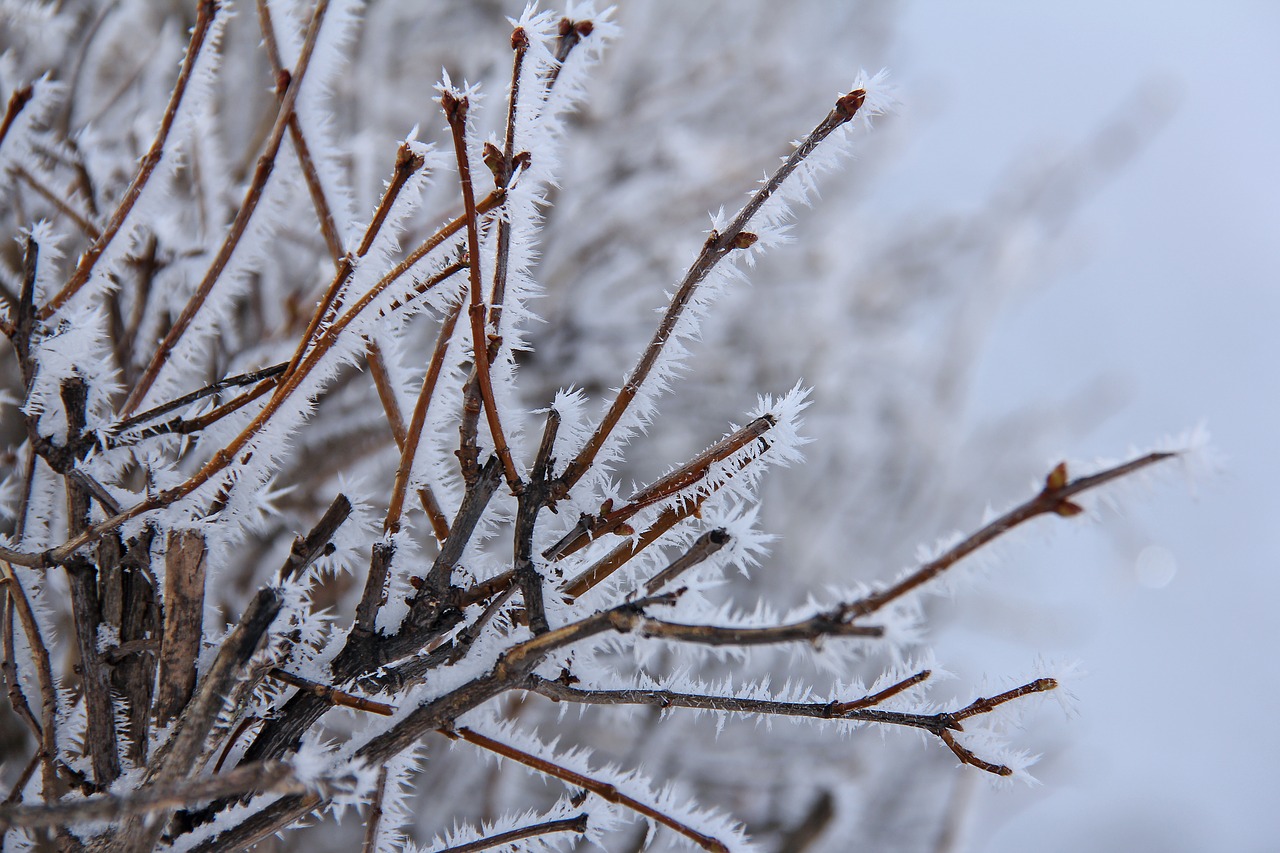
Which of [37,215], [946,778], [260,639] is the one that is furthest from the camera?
[946,778]

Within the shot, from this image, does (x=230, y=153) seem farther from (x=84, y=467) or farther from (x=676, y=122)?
(x=84, y=467)

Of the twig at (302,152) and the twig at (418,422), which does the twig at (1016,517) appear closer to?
the twig at (418,422)

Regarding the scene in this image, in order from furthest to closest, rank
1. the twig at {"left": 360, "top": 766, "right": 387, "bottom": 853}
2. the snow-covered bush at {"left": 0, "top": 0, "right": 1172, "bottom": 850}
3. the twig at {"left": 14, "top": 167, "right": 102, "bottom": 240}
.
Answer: the twig at {"left": 14, "top": 167, "right": 102, "bottom": 240} → the twig at {"left": 360, "top": 766, "right": 387, "bottom": 853} → the snow-covered bush at {"left": 0, "top": 0, "right": 1172, "bottom": 850}

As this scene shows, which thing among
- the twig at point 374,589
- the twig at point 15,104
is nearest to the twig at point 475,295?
the twig at point 374,589

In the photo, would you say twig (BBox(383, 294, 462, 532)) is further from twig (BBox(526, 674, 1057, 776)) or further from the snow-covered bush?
twig (BBox(526, 674, 1057, 776))

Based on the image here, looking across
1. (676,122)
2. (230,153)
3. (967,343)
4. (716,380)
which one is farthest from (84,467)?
(967,343)

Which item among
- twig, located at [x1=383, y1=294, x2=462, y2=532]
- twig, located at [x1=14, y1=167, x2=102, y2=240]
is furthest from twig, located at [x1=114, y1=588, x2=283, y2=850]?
twig, located at [x1=14, y1=167, x2=102, y2=240]
